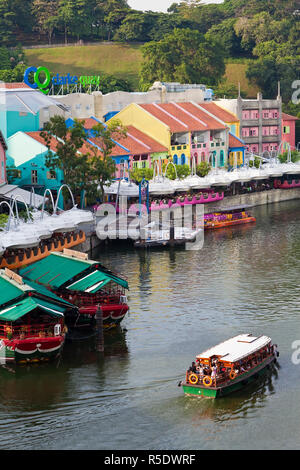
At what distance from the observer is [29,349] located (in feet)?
171

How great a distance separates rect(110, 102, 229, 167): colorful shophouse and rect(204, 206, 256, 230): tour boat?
62.5 ft

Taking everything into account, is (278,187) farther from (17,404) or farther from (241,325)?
(17,404)

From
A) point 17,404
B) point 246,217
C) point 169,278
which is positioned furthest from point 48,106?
point 17,404

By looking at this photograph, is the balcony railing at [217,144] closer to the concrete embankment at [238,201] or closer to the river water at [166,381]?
the concrete embankment at [238,201]

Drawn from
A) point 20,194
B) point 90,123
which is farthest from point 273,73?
point 20,194

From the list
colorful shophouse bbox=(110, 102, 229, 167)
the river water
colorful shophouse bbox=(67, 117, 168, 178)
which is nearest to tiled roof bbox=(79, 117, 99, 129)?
colorful shophouse bbox=(67, 117, 168, 178)

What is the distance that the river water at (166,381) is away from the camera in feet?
142

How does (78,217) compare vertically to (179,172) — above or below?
below

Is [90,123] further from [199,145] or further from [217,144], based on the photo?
[217,144]

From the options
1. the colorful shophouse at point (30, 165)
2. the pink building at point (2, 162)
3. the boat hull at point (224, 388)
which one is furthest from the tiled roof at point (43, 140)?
the boat hull at point (224, 388)

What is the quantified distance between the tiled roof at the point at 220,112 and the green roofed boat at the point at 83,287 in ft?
236

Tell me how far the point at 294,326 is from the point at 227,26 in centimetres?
14708

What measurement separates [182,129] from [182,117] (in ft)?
16.7

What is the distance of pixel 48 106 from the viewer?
108 metres
